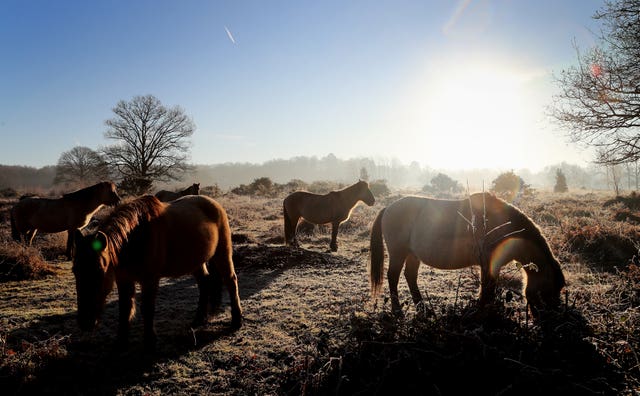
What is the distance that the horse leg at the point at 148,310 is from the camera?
3.60 m

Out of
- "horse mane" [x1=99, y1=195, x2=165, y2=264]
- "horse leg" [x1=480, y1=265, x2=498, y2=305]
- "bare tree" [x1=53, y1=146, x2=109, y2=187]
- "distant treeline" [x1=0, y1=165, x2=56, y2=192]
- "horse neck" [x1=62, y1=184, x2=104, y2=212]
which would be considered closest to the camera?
"horse leg" [x1=480, y1=265, x2=498, y2=305]

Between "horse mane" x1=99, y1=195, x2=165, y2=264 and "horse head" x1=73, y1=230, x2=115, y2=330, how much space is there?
0.24 m

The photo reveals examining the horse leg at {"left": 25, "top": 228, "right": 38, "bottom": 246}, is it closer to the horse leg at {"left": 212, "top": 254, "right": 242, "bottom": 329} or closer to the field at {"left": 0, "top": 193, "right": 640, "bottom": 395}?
the field at {"left": 0, "top": 193, "right": 640, "bottom": 395}

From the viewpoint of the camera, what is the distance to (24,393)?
2807 millimetres

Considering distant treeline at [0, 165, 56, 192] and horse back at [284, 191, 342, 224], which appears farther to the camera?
distant treeline at [0, 165, 56, 192]

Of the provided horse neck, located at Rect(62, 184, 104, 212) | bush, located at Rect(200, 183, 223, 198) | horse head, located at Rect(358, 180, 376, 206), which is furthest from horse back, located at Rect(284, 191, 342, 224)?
bush, located at Rect(200, 183, 223, 198)

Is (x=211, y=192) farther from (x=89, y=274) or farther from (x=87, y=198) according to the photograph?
(x=89, y=274)

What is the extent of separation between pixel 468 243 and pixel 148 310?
13.3 feet

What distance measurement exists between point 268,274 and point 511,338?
223 inches

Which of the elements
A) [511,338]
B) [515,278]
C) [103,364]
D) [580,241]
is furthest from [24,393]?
[580,241]

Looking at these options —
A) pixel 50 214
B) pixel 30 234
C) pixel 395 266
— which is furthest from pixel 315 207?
pixel 30 234

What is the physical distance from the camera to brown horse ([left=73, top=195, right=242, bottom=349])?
2883 millimetres

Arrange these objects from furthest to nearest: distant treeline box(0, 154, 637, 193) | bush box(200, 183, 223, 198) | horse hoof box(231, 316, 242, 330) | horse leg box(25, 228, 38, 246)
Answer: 1. distant treeline box(0, 154, 637, 193)
2. bush box(200, 183, 223, 198)
3. horse leg box(25, 228, 38, 246)
4. horse hoof box(231, 316, 242, 330)

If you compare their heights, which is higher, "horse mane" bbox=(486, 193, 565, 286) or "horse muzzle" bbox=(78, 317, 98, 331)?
"horse mane" bbox=(486, 193, 565, 286)
